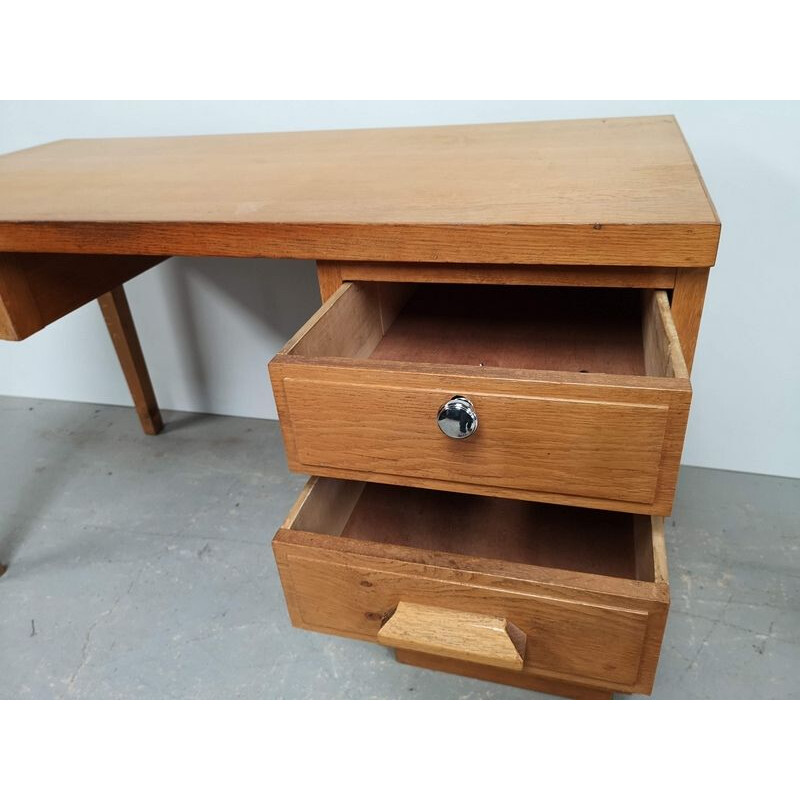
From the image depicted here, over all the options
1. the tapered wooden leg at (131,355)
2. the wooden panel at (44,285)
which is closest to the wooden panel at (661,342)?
the wooden panel at (44,285)

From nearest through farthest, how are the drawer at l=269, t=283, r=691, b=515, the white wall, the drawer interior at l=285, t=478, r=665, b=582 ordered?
the drawer at l=269, t=283, r=691, b=515 → the drawer interior at l=285, t=478, r=665, b=582 → the white wall

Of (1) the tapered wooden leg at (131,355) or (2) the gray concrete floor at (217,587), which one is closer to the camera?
(2) the gray concrete floor at (217,587)

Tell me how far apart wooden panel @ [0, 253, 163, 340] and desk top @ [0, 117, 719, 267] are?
0.29 ft

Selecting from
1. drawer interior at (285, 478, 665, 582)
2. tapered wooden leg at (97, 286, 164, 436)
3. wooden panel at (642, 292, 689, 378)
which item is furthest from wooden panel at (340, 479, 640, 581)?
tapered wooden leg at (97, 286, 164, 436)

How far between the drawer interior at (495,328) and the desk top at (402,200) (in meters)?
0.09

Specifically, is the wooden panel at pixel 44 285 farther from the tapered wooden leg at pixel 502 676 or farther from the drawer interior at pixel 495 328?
the tapered wooden leg at pixel 502 676

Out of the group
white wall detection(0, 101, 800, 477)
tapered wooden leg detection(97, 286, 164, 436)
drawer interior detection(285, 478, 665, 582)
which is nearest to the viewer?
drawer interior detection(285, 478, 665, 582)

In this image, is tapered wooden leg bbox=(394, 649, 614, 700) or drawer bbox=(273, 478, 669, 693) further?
tapered wooden leg bbox=(394, 649, 614, 700)

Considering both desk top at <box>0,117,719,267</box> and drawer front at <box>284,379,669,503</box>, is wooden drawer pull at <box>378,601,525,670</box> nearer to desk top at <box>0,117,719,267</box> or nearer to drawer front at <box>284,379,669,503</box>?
drawer front at <box>284,379,669,503</box>

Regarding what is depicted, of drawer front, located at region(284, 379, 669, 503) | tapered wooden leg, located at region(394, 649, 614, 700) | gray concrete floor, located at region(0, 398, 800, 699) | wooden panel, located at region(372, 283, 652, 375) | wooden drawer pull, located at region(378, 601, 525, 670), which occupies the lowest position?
gray concrete floor, located at region(0, 398, 800, 699)

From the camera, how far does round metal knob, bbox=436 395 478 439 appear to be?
61cm

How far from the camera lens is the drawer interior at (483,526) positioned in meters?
0.86

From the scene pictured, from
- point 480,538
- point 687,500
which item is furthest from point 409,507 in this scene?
point 687,500

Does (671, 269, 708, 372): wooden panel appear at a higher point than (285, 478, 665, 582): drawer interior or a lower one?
higher
